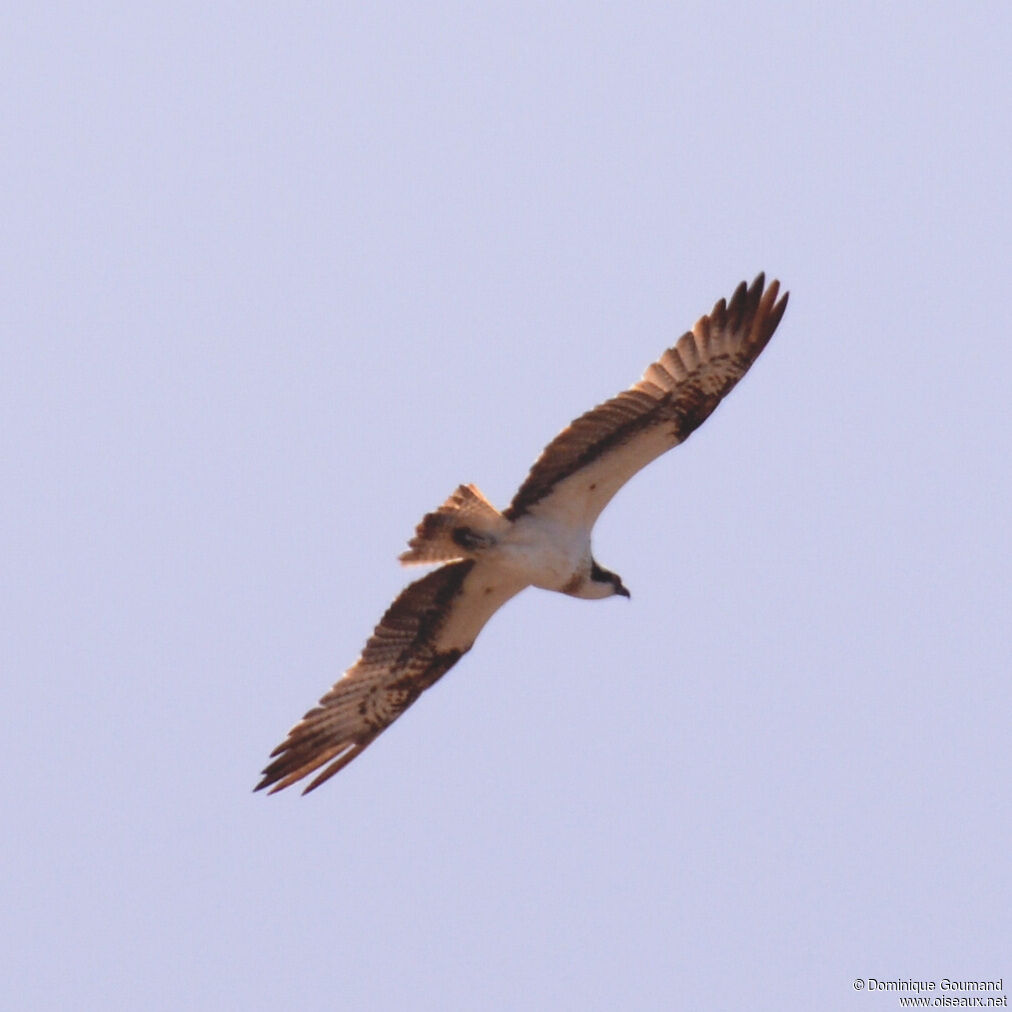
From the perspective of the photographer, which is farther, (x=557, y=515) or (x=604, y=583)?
(x=604, y=583)

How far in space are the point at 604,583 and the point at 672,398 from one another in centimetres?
125

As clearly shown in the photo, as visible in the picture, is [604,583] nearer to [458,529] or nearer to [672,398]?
[458,529]

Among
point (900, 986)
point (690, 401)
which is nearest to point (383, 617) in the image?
point (690, 401)

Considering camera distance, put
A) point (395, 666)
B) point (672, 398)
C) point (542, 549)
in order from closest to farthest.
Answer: point (672, 398), point (542, 549), point (395, 666)

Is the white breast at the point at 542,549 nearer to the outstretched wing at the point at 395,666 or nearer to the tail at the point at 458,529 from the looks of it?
the tail at the point at 458,529

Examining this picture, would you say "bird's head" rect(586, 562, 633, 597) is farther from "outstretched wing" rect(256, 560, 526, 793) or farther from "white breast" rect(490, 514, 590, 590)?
"outstretched wing" rect(256, 560, 526, 793)

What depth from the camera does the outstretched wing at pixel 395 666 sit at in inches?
489

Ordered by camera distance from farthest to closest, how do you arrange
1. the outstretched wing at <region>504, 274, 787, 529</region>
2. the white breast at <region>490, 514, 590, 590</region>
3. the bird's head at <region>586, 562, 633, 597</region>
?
the bird's head at <region>586, 562, 633, 597</region> → the white breast at <region>490, 514, 590, 590</region> → the outstretched wing at <region>504, 274, 787, 529</region>

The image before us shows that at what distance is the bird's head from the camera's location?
12219 mm

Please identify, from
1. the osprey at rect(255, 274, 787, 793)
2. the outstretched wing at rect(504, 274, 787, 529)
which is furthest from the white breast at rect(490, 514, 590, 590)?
the outstretched wing at rect(504, 274, 787, 529)

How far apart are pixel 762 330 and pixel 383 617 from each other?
2944mm

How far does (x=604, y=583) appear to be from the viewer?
12.3 m

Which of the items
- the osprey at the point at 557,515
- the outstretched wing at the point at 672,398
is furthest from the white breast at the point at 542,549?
the outstretched wing at the point at 672,398

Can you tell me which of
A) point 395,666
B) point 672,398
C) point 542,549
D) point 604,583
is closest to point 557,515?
point 542,549
